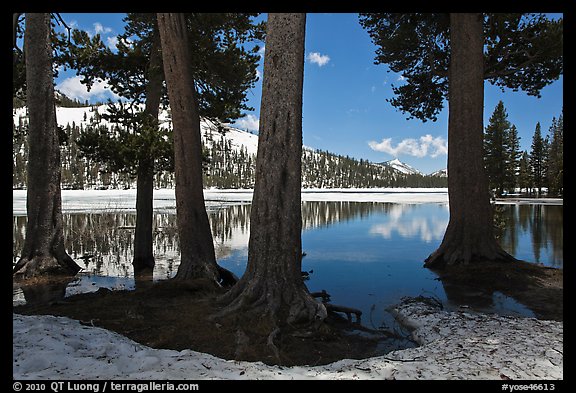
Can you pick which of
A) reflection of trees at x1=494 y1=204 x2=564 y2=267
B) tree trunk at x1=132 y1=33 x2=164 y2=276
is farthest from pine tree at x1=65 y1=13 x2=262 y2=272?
reflection of trees at x1=494 y1=204 x2=564 y2=267

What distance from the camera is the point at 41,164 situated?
28.5ft

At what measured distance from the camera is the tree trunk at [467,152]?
9297mm

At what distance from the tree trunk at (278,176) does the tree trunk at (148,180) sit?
14.0 feet

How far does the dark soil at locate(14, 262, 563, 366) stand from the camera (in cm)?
400

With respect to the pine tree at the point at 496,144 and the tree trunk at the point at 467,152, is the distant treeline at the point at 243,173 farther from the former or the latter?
the tree trunk at the point at 467,152

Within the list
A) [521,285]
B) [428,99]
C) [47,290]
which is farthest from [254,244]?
[428,99]

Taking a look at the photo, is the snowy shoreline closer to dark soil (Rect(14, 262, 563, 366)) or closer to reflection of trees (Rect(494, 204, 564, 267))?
dark soil (Rect(14, 262, 563, 366))

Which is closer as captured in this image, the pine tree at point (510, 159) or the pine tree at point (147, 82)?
the pine tree at point (147, 82)

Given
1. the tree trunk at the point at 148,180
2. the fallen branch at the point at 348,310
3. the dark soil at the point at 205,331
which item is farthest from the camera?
the tree trunk at the point at 148,180

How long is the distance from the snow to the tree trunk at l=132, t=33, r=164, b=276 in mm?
5149

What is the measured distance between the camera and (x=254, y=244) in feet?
17.2

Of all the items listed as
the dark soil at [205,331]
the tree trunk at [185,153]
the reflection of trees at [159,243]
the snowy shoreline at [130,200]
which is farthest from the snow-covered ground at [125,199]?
the dark soil at [205,331]

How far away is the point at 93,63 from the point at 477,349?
10.3 m

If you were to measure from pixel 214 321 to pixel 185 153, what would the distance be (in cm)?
406
